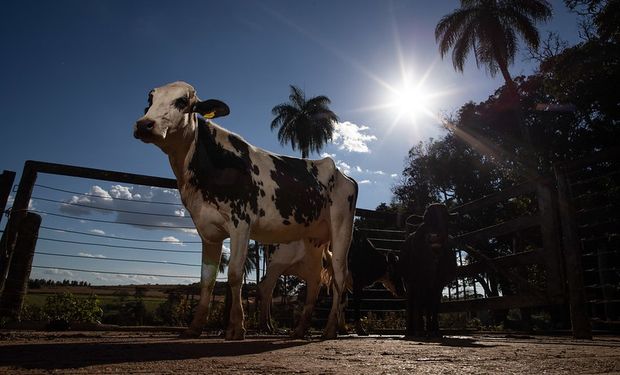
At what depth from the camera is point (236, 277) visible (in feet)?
13.8

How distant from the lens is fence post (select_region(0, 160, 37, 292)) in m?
5.63

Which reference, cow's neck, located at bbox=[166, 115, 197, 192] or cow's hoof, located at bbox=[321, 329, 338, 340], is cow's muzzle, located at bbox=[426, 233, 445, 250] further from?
cow's neck, located at bbox=[166, 115, 197, 192]

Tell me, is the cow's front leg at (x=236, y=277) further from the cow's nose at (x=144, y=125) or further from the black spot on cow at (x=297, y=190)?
the cow's nose at (x=144, y=125)

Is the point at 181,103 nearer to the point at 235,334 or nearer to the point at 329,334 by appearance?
the point at 235,334

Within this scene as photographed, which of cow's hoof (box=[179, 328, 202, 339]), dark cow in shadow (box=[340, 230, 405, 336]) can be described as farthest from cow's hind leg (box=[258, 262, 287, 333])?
cow's hoof (box=[179, 328, 202, 339])

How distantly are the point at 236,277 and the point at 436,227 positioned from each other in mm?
3347

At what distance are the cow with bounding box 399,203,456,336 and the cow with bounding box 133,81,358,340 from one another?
1.42 meters

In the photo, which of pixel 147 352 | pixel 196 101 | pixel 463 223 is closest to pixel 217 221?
pixel 196 101

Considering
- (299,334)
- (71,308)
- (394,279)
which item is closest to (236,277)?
(299,334)

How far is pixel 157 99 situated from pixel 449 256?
4765 millimetres

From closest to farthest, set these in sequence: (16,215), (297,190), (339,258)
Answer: (297,190) < (339,258) < (16,215)

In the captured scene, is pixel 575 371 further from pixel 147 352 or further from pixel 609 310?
pixel 609 310

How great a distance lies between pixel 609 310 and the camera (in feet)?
33.4

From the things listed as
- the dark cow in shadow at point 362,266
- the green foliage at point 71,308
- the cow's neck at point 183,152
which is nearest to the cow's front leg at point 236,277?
the cow's neck at point 183,152
